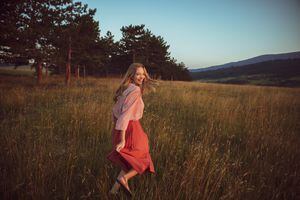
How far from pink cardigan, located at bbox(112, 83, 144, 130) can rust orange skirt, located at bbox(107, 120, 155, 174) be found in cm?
12

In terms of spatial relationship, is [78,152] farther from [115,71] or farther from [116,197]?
[115,71]

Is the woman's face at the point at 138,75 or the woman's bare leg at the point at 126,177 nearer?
the woman's bare leg at the point at 126,177

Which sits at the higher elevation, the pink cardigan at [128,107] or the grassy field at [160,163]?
the pink cardigan at [128,107]

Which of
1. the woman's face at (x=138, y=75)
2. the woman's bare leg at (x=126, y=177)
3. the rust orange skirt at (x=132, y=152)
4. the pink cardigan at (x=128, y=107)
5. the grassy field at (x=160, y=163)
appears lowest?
the grassy field at (x=160, y=163)

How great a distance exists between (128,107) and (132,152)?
1.55 feet

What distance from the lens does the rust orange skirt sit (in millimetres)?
1646

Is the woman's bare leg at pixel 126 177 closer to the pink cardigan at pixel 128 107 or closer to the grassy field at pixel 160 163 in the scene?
the grassy field at pixel 160 163

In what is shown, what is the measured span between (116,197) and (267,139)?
10.4 ft

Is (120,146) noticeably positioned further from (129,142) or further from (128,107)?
(128,107)

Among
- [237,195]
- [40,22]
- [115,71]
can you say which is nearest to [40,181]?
[237,195]

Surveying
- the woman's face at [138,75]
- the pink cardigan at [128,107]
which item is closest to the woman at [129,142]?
the pink cardigan at [128,107]

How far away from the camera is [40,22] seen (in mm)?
11617

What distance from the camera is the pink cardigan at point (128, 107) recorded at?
5.16ft

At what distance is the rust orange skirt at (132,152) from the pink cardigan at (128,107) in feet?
0.39
